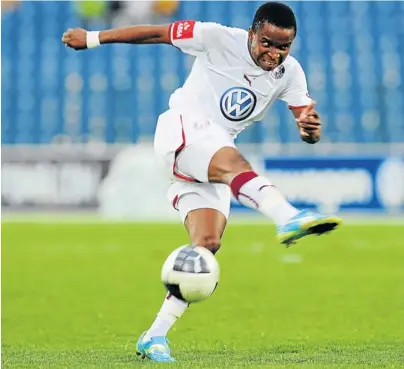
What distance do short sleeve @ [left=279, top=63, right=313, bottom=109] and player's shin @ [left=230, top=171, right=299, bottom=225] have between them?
1.00 m

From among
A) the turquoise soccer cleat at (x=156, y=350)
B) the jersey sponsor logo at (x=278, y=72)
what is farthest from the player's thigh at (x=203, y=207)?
the jersey sponsor logo at (x=278, y=72)

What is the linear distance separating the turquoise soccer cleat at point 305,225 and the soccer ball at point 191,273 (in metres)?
0.71

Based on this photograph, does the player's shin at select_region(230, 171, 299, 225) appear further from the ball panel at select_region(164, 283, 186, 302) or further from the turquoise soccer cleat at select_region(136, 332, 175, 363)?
the turquoise soccer cleat at select_region(136, 332, 175, 363)

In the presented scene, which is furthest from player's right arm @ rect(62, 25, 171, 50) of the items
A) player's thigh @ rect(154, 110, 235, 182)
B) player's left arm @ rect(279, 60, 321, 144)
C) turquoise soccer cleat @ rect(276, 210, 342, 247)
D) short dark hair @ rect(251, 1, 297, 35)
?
turquoise soccer cleat @ rect(276, 210, 342, 247)

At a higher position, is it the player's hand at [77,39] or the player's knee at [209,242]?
the player's hand at [77,39]

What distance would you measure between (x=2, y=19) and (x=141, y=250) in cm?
1113

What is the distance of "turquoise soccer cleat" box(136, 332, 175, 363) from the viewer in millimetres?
6086

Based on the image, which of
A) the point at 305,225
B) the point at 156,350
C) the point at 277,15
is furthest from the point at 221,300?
the point at 305,225

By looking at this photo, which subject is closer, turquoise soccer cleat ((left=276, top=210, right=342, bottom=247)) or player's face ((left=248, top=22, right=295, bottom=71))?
turquoise soccer cleat ((left=276, top=210, right=342, bottom=247))

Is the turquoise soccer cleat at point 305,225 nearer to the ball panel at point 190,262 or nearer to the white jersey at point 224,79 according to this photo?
the ball panel at point 190,262

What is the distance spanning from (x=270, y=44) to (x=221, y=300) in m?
4.53

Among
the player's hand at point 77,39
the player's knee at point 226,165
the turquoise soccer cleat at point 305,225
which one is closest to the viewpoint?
the turquoise soccer cleat at point 305,225

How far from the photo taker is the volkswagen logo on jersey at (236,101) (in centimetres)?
641

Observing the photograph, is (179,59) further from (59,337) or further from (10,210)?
(59,337)
